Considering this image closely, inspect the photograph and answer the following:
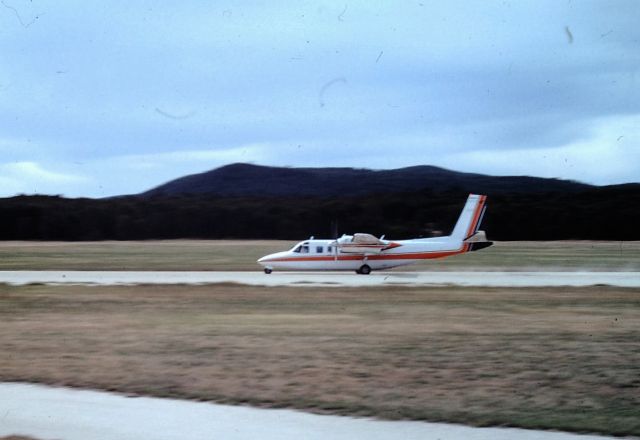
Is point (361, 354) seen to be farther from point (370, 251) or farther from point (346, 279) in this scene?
point (370, 251)

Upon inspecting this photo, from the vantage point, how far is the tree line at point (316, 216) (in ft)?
204

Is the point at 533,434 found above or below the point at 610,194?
below

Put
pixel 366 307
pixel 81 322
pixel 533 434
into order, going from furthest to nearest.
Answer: pixel 366 307 < pixel 81 322 < pixel 533 434

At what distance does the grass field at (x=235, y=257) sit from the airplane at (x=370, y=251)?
4.57m

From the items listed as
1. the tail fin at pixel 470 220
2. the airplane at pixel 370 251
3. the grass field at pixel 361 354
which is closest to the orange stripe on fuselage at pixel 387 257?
the airplane at pixel 370 251

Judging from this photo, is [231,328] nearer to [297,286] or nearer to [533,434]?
[533,434]

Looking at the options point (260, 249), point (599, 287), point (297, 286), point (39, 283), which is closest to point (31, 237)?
point (260, 249)

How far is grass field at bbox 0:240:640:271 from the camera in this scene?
42000 millimetres

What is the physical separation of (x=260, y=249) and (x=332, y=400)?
5069cm

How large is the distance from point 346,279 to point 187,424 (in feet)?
81.0

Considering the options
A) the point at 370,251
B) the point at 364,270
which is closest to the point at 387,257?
the point at 370,251

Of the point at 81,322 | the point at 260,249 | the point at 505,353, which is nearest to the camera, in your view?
the point at 505,353

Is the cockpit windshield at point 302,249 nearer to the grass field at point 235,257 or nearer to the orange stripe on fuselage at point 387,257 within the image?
the orange stripe on fuselage at point 387,257

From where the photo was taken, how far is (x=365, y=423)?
27.8 ft
